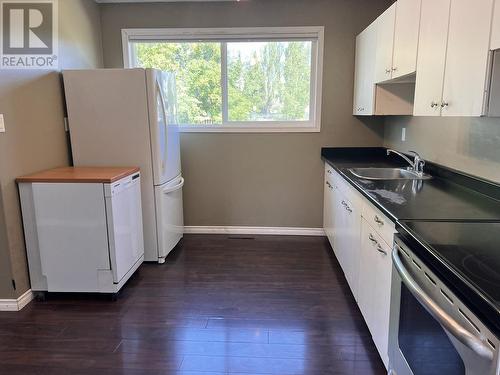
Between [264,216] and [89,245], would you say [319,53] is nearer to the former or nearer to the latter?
[264,216]

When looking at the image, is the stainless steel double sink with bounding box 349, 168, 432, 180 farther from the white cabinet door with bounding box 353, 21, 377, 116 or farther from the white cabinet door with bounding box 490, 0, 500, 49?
the white cabinet door with bounding box 490, 0, 500, 49

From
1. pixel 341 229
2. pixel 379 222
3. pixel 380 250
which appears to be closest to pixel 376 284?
pixel 380 250

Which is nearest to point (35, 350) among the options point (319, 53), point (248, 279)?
point (248, 279)

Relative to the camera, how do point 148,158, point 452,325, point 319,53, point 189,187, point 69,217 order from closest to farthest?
point 452,325, point 69,217, point 148,158, point 319,53, point 189,187

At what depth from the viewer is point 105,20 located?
12.3 ft

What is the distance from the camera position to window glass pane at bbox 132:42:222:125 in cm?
383

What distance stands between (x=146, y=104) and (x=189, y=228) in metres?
1.65

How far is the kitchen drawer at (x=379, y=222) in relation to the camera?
65.5 inches

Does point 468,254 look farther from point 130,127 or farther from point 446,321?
point 130,127

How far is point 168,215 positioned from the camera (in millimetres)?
3395

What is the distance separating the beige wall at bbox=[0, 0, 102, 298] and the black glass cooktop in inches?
98.8

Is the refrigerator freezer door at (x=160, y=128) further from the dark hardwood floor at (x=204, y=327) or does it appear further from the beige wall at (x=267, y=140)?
the dark hardwood floor at (x=204, y=327)

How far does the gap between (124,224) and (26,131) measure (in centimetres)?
98

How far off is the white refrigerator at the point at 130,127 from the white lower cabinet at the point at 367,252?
159 cm
